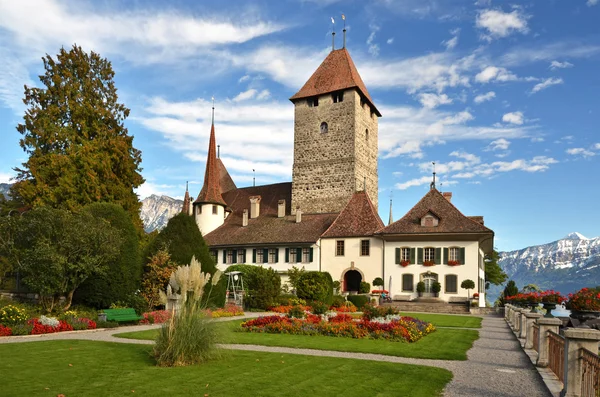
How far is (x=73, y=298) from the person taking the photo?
21.6 metres

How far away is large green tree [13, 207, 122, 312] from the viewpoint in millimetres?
19127

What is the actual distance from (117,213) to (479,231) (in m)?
23.1

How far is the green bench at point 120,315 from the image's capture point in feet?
62.8

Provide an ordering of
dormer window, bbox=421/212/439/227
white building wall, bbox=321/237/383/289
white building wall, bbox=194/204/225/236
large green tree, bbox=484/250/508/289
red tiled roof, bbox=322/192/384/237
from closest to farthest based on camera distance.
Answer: dormer window, bbox=421/212/439/227 < white building wall, bbox=321/237/383/289 < red tiled roof, bbox=322/192/384/237 < white building wall, bbox=194/204/225/236 < large green tree, bbox=484/250/508/289

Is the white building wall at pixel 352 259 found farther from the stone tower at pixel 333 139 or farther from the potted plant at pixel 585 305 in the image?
the potted plant at pixel 585 305

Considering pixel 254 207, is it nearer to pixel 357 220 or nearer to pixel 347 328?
pixel 357 220

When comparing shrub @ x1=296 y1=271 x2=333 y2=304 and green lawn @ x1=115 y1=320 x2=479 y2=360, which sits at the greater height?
shrub @ x1=296 y1=271 x2=333 y2=304

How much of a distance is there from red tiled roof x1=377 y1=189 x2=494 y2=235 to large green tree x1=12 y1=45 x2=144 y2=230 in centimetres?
1823

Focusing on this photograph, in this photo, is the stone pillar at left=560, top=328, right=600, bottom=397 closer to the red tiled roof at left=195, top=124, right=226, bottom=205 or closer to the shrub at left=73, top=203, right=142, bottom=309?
the shrub at left=73, top=203, right=142, bottom=309

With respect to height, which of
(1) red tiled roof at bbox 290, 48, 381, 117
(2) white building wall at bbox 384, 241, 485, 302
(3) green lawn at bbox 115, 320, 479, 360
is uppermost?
(1) red tiled roof at bbox 290, 48, 381, 117

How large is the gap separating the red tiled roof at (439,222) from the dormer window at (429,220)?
207mm

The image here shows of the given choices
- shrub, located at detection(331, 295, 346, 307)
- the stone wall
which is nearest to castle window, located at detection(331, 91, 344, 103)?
the stone wall

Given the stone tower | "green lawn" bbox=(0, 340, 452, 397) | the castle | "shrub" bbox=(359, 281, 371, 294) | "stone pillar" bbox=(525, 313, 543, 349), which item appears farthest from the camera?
the stone tower

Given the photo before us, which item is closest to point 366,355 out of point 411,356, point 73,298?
point 411,356
